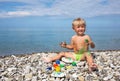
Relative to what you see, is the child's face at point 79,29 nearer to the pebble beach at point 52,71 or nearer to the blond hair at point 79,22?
the blond hair at point 79,22

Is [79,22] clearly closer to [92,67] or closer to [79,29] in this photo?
[79,29]

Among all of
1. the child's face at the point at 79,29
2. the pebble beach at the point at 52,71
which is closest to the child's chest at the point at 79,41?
the child's face at the point at 79,29

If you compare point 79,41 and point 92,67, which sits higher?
point 79,41

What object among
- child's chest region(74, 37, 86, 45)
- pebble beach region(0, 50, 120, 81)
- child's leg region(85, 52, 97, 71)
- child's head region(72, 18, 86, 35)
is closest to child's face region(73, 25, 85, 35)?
child's head region(72, 18, 86, 35)

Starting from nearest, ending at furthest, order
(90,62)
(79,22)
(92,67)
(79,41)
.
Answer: (92,67), (90,62), (79,22), (79,41)

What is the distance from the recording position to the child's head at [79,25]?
30.8 feet

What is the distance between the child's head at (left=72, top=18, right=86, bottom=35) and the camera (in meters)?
9.38

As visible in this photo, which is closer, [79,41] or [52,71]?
[52,71]

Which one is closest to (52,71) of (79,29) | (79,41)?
(79,41)

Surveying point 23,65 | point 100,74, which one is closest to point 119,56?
point 100,74

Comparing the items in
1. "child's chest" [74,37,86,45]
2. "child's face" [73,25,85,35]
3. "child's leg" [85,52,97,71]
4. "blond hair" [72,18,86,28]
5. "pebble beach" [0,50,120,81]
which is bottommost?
"pebble beach" [0,50,120,81]

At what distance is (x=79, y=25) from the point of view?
9414 millimetres

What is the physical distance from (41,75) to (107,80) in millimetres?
1889

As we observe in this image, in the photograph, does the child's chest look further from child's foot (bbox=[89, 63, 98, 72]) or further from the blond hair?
child's foot (bbox=[89, 63, 98, 72])
